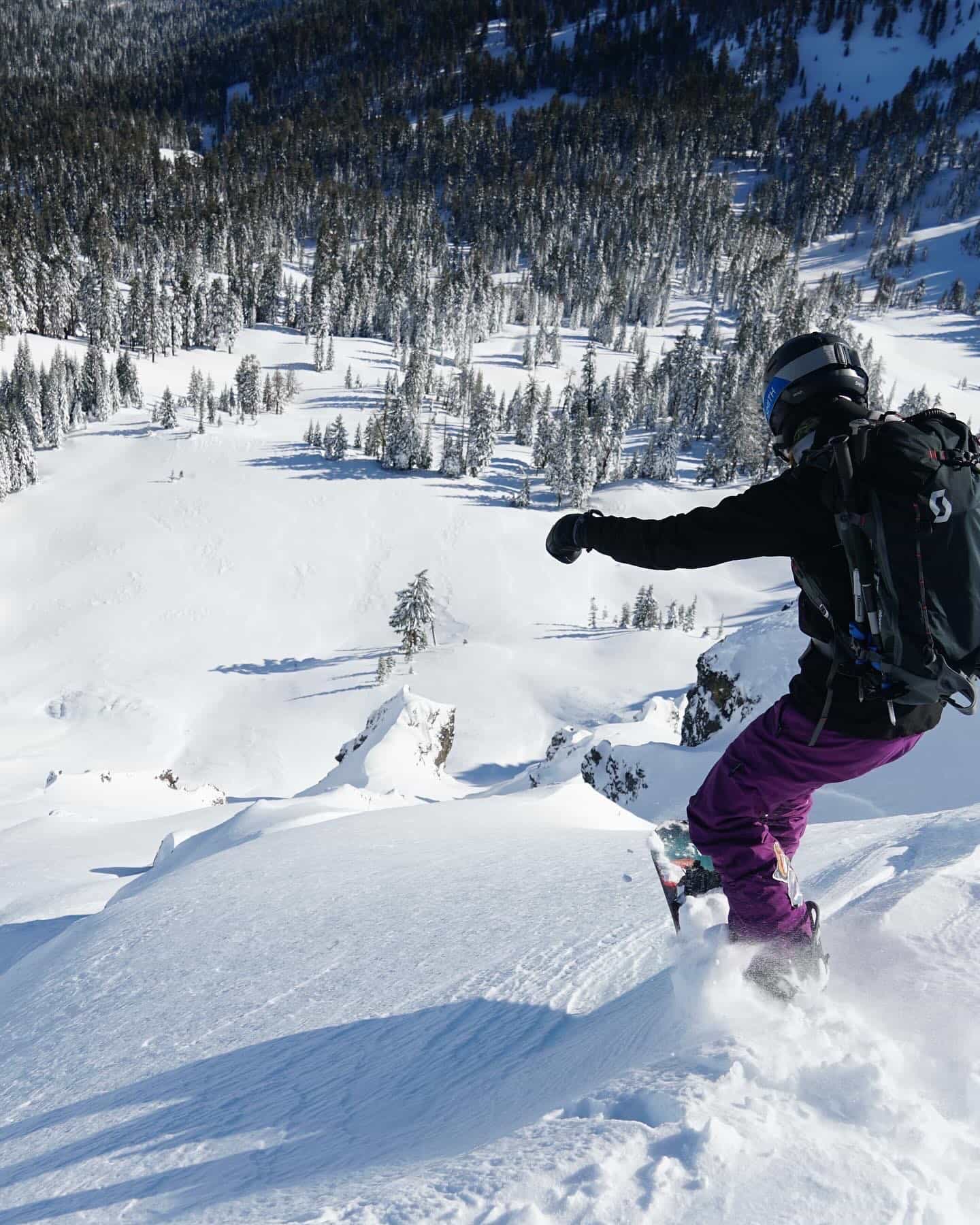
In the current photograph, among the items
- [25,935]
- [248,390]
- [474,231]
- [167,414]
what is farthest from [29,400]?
[474,231]

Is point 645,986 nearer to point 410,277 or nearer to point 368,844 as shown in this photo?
point 368,844

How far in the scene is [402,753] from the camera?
22.7m

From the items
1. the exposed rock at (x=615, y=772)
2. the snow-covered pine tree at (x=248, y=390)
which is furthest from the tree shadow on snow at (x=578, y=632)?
the snow-covered pine tree at (x=248, y=390)

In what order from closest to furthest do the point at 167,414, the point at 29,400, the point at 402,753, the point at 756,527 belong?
the point at 756,527 → the point at 402,753 → the point at 29,400 → the point at 167,414

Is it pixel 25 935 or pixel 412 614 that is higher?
pixel 25 935

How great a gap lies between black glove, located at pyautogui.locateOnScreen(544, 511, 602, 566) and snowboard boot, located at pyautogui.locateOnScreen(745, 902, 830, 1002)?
1.76 metres

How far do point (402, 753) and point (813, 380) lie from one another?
69.1 ft

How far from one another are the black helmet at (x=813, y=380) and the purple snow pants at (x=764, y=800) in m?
1.13

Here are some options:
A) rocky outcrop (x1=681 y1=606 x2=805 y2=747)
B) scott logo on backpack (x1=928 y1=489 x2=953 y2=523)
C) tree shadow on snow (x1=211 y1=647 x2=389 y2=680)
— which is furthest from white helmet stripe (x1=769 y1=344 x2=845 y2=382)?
tree shadow on snow (x1=211 y1=647 x2=389 y2=680)

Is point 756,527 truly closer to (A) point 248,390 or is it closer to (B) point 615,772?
(B) point 615,772

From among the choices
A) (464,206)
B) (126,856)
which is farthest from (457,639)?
(464,206)

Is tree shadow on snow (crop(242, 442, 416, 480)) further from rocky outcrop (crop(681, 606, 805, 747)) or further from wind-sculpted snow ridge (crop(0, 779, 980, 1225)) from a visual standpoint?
wind-sculpted snow ridge (crop(0, 779, 980, 1225))

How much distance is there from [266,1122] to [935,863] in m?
3.46

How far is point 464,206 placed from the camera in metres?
151
